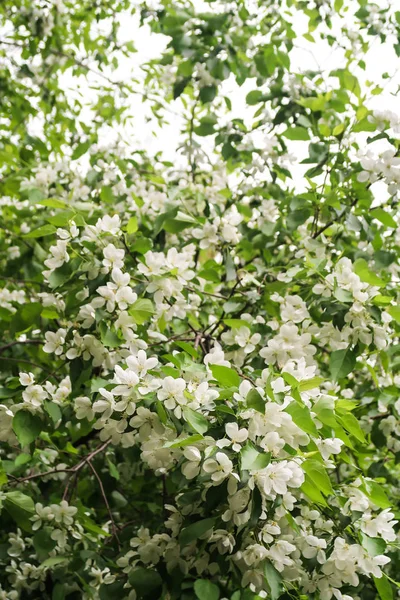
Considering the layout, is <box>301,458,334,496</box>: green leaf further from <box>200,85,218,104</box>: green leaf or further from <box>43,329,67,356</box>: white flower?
<box>200,85,218,104</box>: green leaf

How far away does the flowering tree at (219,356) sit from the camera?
4.04 ft

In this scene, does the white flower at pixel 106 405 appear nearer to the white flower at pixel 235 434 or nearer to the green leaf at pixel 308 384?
the white flower at pixel 235 434

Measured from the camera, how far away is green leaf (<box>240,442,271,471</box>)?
3.49 ft

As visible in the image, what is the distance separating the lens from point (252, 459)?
3.55 ft

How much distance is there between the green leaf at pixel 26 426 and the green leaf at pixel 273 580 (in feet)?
1.87

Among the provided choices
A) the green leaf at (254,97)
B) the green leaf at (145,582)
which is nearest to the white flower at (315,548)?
the green leaf at (145,582)

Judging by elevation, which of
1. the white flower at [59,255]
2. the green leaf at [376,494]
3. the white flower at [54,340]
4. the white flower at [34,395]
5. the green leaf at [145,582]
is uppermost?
the white flower at [59,255]

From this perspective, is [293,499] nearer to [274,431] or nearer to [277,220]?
[274,431]

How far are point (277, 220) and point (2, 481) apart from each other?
52.3 inches

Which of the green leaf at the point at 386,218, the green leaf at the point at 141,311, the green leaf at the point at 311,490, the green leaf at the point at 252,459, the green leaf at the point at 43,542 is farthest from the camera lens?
the green leaf at the point at 386,218

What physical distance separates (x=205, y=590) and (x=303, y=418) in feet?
1.40

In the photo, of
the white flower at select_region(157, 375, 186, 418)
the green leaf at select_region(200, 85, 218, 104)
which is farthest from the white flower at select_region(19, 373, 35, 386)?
the green leaf at select_region(200, 85, 218, 104)

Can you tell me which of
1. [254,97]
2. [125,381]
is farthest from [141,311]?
[254,97]

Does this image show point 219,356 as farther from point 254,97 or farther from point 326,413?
point 254,97
